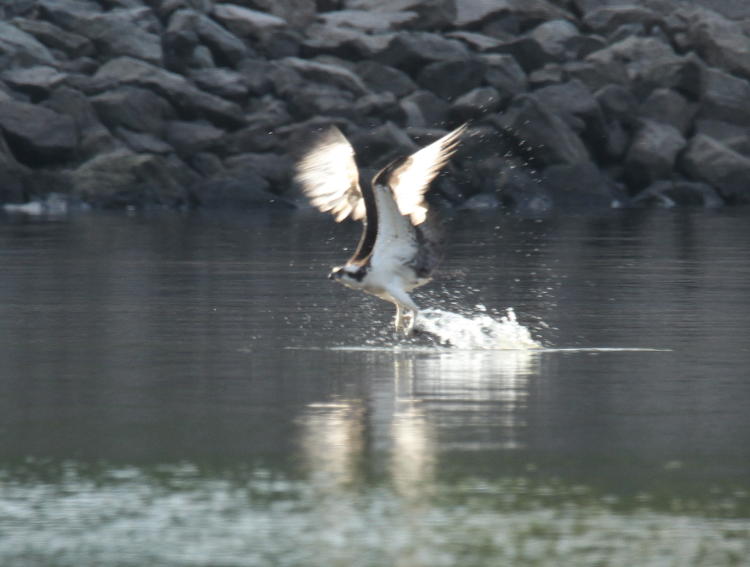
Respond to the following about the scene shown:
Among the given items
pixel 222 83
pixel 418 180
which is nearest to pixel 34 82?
pixel 222 83

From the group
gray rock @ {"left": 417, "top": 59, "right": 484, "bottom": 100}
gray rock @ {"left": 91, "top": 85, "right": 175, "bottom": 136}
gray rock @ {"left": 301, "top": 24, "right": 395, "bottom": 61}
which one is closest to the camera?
gray rock @ {"left": 91, "top": 85, "right": 175, "bottom": 136}

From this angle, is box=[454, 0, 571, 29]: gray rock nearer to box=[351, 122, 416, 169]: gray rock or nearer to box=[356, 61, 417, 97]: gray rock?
box=[356, 61, 417, 97]: gray rock

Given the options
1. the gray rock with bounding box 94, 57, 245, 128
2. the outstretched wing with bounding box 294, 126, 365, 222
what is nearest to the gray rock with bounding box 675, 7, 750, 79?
the gray rock with bounding box 94, 57, 245, 128

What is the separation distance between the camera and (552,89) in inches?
1874

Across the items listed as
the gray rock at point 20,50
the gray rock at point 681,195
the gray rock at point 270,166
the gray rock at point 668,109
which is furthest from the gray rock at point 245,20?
the gray rock at point 681,195

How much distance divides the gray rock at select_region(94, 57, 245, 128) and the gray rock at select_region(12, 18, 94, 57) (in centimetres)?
235

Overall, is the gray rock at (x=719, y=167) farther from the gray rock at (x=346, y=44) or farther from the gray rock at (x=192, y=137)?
the gray rock at (x=192, y=137)

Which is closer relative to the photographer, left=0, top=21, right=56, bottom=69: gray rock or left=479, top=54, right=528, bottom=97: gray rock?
left=0, top=21, right=56, bottom=69: gray rock

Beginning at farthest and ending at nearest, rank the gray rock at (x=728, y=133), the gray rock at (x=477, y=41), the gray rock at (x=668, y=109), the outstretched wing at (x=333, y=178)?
1. the gray rock at (x=477, y=41)
2. the gray rock at (x=728, y=133)
3. the gray rock at (x=668, y=109)
4. the outstretched wing at (x=333, y=178)

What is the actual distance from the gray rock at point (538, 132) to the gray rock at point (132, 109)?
7.99m

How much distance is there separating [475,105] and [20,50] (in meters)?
11.1

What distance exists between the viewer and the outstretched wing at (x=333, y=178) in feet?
59.7

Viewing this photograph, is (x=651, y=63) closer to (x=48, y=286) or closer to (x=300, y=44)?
(x=300, y=44)

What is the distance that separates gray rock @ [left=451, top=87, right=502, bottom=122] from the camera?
153 ft
